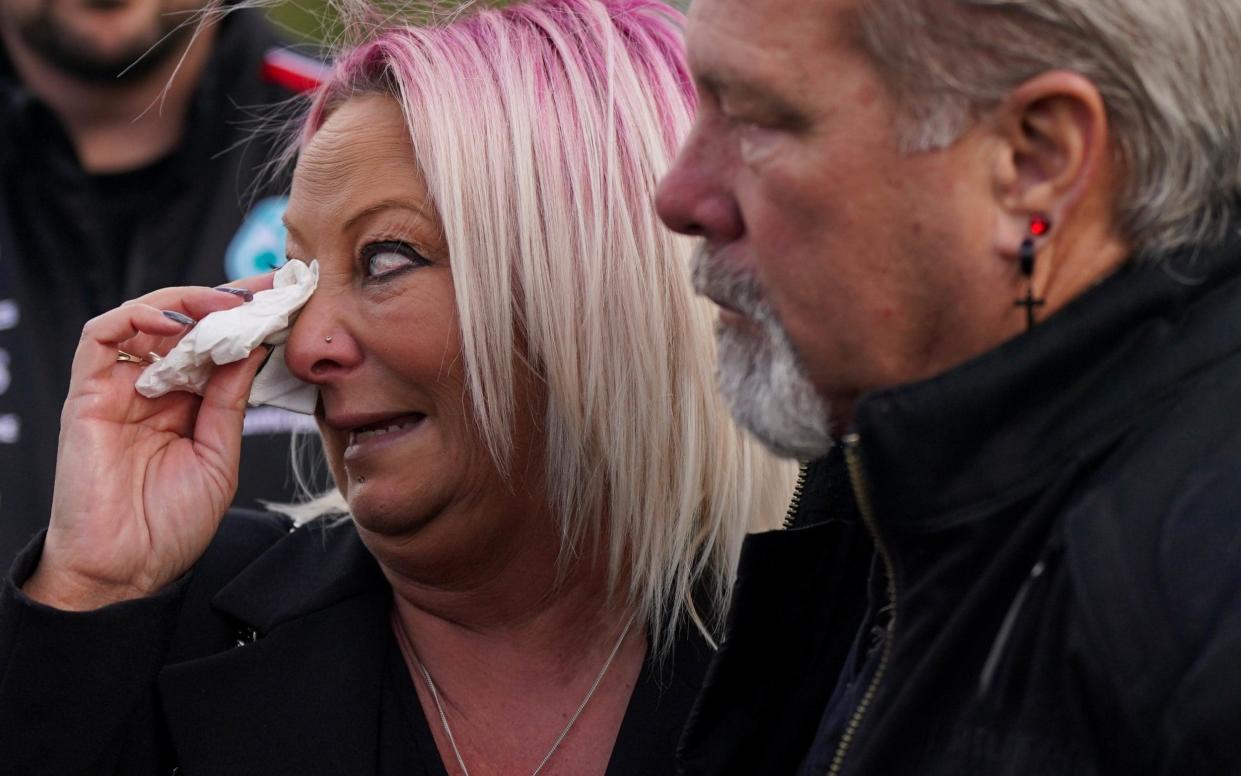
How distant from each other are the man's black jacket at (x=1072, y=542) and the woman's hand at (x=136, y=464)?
1206 mm

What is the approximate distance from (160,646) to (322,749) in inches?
11.5

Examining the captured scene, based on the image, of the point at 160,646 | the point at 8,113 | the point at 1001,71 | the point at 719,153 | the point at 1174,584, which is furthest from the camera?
the point at 8,113

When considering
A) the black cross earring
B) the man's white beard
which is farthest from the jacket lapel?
the black cross earring

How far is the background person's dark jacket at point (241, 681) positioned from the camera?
2090mm

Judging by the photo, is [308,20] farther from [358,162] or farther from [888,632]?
[888,632]

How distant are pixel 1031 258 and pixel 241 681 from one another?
1444mm

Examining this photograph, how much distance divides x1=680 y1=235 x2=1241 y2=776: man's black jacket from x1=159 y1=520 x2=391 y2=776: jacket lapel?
1.01m

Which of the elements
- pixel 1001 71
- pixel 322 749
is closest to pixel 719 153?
pixel 1001 71

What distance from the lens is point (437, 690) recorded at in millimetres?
2402

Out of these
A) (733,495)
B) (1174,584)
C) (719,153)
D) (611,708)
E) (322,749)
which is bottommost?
(322,749)

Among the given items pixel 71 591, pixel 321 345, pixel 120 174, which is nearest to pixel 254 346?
pixel 321 345

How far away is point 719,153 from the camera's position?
165 centimetres

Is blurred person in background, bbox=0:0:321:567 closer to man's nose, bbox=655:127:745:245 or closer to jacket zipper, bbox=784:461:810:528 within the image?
jacket zipper, bbox=784:461:810:528

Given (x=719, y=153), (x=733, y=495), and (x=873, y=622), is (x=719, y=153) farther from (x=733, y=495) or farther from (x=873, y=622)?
(x=733, y=495)
